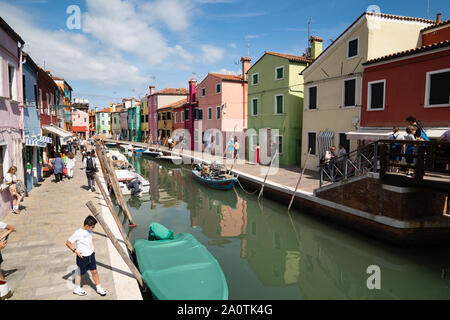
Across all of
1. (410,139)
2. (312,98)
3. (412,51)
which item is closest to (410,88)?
(412,51)

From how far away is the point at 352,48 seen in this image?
51.8 ft

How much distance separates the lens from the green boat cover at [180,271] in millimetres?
5641

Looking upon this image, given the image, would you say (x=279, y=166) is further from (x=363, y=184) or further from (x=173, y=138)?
(x=173, y=138)

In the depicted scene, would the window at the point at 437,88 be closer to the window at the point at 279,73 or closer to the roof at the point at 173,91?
the window at the point at 279,73

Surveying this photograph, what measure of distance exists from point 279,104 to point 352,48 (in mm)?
7239

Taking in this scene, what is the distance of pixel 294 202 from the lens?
13.9 meters

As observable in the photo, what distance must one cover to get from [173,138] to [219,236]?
98.9 ft

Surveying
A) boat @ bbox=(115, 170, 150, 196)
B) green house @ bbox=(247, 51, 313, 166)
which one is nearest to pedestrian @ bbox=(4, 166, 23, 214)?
boat @ bbox=(115, 170, 150, 196)

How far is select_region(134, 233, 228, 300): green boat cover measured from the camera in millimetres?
5641

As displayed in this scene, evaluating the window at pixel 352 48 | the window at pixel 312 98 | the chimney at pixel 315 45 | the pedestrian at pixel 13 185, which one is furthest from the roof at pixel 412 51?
the pedestrian at pixel 13 185

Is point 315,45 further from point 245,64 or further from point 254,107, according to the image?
point 245,64
